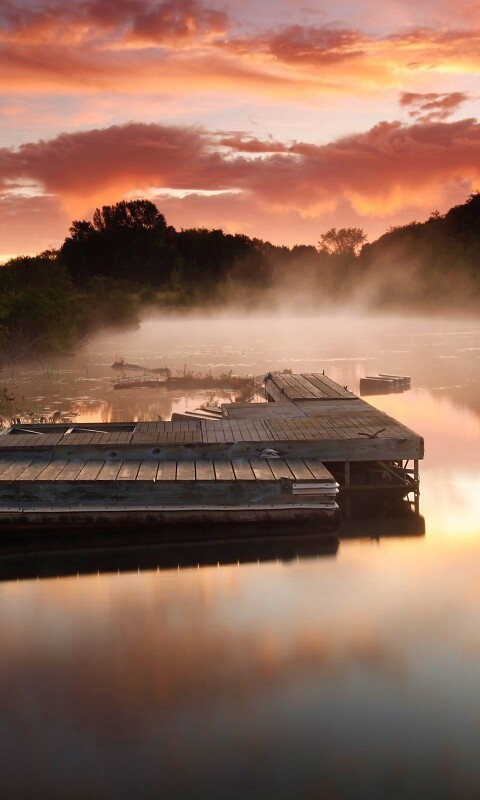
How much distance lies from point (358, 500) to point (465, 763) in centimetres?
859

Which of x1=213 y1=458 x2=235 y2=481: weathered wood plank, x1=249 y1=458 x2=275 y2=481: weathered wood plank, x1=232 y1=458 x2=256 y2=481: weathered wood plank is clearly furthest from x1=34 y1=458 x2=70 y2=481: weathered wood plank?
x1=249 y1=458 x2=275 y2=481: weathered wood plank

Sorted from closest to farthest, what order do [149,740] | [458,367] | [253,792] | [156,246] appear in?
[253,792], [149,740], [458,367], [156,246]

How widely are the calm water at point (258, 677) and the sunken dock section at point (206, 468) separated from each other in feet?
4.24

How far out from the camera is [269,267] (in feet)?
447

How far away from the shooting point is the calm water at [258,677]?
7934mm

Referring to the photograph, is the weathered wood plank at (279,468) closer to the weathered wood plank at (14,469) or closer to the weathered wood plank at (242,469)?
the weathered wood plank at (242,469)

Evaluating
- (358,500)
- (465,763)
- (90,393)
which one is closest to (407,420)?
(358,500)

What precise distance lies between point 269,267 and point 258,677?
423 ft

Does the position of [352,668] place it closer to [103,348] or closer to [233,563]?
[233,563]

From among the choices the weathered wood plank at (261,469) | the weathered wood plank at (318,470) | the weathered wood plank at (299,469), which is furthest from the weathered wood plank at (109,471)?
the weathered wood plank at (318,470)

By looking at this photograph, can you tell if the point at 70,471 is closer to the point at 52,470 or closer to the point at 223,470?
the point at 52,470

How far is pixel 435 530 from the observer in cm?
1503

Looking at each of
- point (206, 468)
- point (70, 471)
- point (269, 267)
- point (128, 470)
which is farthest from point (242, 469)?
point (269, 267)

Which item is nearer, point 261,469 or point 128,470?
point 128,470
